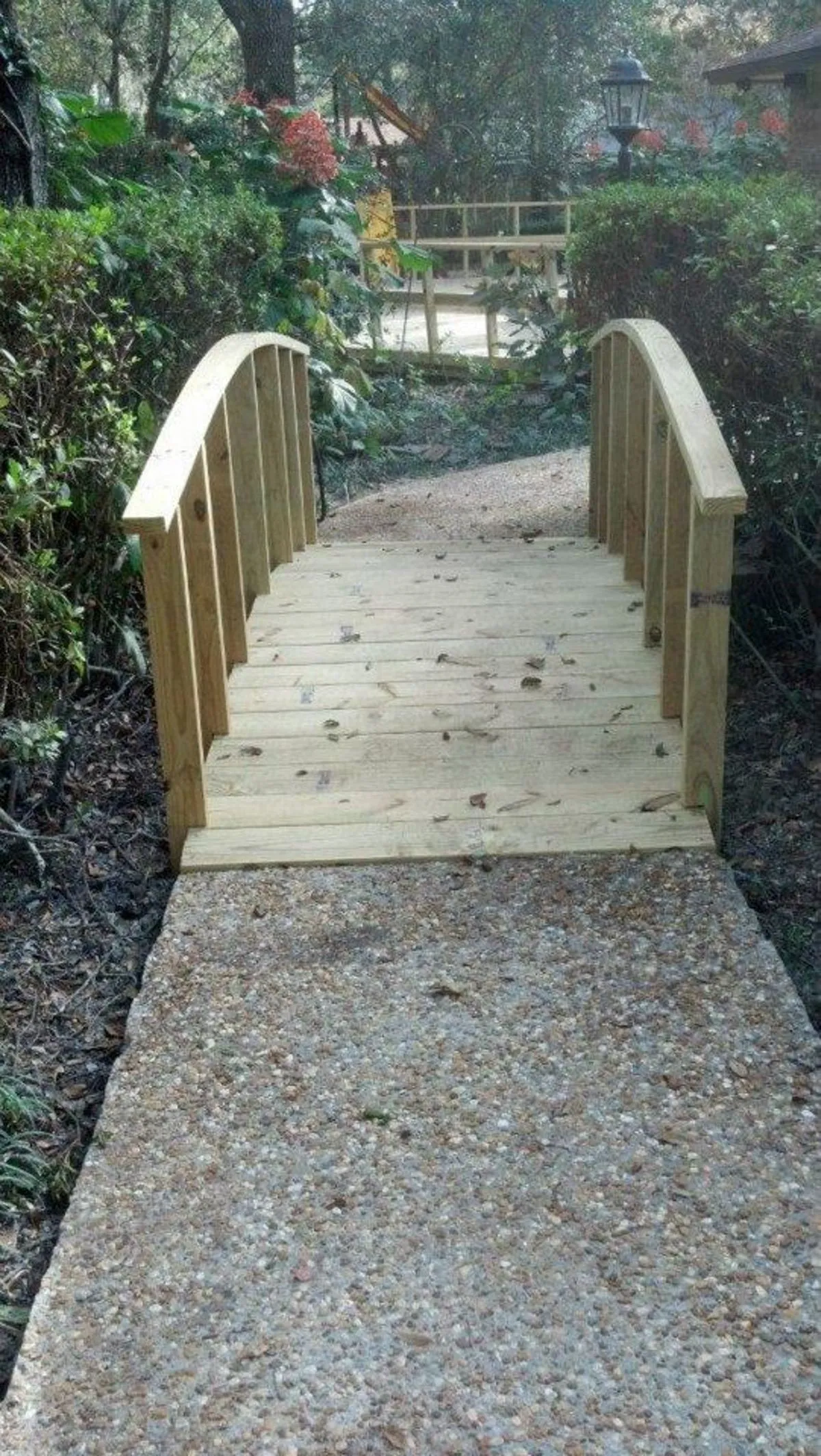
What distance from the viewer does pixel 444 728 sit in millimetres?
3883

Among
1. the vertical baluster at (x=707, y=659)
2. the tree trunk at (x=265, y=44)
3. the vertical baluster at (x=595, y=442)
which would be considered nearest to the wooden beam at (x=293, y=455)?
the vertical baluster at (x=595, y=442)

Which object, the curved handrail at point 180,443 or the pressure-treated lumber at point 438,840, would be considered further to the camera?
the pressure-treated lumber at point 438,840

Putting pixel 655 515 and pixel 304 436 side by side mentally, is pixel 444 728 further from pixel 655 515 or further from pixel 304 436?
pixel 304 436

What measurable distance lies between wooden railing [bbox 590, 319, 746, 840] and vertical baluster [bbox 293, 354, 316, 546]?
58.7 inches

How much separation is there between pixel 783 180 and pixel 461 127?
2015 cm

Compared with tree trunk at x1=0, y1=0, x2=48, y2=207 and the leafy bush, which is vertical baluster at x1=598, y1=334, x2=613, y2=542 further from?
tree trunk at x1=0, y1=0, x2=48, y2=207

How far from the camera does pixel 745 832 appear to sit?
3.66 metres

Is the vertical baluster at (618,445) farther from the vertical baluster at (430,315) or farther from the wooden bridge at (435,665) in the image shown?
the vertical baluster at (430,315)

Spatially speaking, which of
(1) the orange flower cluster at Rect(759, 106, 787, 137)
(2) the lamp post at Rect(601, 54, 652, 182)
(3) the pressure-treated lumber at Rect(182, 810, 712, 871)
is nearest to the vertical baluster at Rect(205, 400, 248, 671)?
(3) the pressure-treated lumber at Rect(182, 810, 712, 871)

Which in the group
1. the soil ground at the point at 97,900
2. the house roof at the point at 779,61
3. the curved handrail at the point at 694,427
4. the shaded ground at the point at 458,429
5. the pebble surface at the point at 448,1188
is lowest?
the shaded ground at the point at 458,429

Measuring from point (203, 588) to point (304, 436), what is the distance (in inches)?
113

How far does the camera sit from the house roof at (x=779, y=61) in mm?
11188

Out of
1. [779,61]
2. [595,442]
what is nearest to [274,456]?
[595,442]

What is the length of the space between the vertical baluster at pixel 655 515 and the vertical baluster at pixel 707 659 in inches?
27.9
